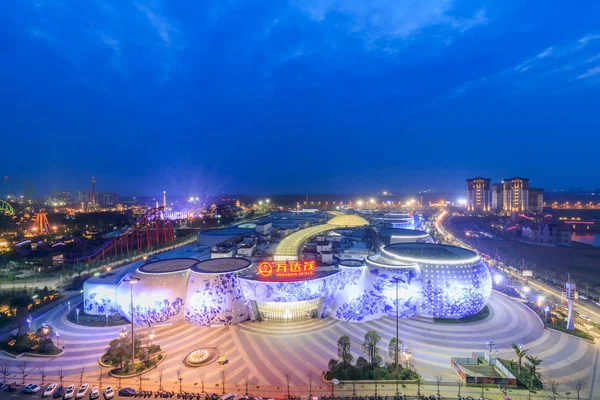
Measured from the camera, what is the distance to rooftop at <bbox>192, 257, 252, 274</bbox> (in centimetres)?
3988

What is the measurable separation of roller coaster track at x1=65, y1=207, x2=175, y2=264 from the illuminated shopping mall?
36520 mm

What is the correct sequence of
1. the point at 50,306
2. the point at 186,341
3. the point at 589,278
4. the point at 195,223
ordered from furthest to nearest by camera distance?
the point at 195,223
the point at 589,278
the point at 50,306
the point at 186,341

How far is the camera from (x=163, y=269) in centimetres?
4200

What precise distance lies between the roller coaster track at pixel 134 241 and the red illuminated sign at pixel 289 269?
5145 centimetres

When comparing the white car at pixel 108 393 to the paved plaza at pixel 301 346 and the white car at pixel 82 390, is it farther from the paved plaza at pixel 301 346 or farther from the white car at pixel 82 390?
the paved plaza at pixel 301 346

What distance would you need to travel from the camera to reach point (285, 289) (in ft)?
123

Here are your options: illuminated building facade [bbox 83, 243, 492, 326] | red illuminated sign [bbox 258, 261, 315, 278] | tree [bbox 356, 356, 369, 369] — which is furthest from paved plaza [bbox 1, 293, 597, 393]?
red illuminated sign [bbox 258, 261, 315, 278]

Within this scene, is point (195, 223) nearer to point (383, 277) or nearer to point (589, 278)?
point (383, 277)

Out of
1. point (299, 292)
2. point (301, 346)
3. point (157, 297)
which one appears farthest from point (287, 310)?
point (157, 297)

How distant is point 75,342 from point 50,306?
52.2ft

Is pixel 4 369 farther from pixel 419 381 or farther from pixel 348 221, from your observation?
pixel 348 221

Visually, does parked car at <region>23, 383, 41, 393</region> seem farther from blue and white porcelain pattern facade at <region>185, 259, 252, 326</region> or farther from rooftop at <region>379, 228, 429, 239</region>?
rooftop at <region>379, 228, 429, 239</region>

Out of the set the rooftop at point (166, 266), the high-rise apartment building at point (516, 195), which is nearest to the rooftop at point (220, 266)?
the rooftop at point (166, 266)

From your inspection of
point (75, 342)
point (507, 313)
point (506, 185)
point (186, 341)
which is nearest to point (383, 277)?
point (507, 313)
